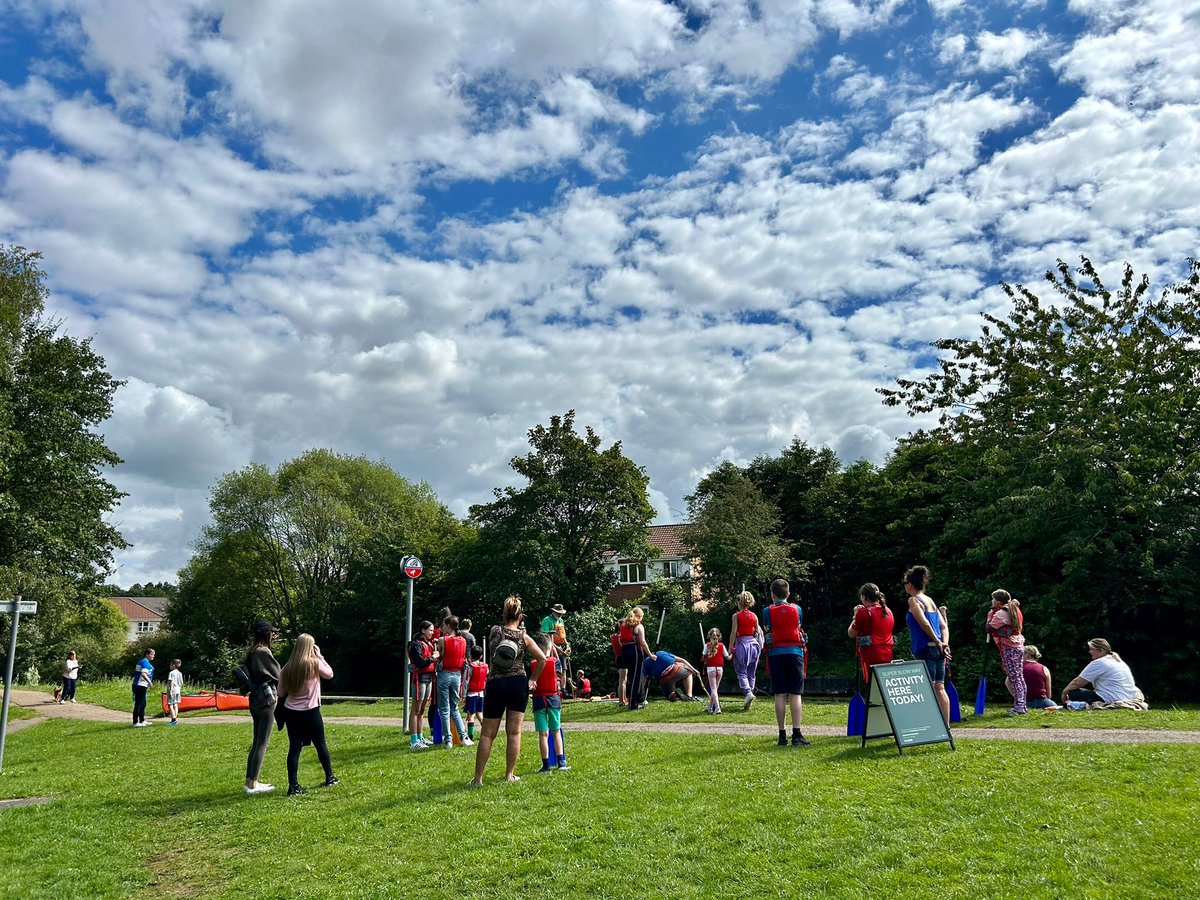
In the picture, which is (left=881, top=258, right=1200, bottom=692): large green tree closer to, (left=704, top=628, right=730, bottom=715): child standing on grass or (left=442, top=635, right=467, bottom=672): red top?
(left=704, top=628, right=730, bottom=715): child standing on grass

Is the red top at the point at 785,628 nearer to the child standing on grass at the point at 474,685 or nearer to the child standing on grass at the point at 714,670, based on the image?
the child standing on grass at the point at 474,685

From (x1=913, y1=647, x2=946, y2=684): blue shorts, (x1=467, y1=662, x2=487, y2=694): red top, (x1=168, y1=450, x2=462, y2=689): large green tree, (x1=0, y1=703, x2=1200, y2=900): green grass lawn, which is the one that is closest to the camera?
(x1=0, y1=703, x2=1200, y2=900): green grass lawn

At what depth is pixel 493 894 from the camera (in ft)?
19.7

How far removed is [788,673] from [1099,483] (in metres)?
17.4

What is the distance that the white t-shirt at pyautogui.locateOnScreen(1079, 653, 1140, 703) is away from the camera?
13.8 metres

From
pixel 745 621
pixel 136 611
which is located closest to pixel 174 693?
pixel 745 621

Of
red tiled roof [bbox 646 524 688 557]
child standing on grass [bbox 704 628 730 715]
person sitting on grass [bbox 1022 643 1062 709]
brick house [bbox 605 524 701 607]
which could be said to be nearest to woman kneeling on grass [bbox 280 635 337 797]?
child standing on grass [bbox 704 628 730 715]

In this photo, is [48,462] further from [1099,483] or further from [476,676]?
[1099,483]

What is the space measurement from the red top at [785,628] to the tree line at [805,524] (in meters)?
16.5

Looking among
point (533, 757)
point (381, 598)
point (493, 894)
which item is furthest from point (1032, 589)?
point (381, 598)

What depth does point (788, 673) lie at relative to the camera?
10586 millimetres

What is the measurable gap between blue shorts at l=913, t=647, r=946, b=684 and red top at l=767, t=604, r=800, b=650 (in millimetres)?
1416

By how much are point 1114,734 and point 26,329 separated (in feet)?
121

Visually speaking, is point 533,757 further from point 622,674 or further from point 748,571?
point 748,571
